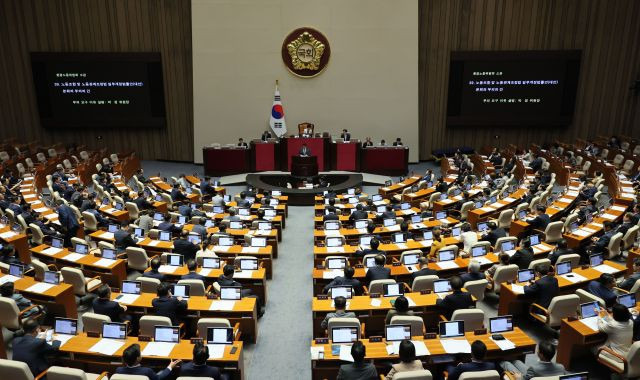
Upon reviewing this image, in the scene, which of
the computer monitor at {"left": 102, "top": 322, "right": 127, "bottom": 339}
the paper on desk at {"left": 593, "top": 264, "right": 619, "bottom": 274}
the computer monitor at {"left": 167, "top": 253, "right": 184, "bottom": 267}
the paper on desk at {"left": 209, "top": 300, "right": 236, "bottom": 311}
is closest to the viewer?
the computer monitor at {"left": 102, "top": 322, "right": 127, "bottom": 339}

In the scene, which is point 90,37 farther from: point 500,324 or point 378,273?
point 500,324

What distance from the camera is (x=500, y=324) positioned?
673 centimetres

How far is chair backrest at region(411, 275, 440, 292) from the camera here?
316 inches

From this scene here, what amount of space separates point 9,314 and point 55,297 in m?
0.74

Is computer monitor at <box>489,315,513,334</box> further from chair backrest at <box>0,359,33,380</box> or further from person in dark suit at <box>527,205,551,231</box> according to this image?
chair backrest at <box>0,359,33,380</box>

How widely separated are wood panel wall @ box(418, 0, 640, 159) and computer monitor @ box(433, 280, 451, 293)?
16.0 metres

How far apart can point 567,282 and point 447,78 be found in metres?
15.8

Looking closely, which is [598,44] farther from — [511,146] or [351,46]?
[351,46]

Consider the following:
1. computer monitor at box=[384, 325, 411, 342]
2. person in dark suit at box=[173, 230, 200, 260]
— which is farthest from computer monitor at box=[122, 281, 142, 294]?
computer monitor at box=[384, 325, 411, 342]

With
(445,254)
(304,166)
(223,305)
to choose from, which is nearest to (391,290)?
(445,254)

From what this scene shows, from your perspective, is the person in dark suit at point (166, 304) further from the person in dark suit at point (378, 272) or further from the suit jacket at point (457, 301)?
the suit jacket at point (457, 301)

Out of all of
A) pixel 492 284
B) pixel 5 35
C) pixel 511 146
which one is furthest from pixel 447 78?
pixel 5 35

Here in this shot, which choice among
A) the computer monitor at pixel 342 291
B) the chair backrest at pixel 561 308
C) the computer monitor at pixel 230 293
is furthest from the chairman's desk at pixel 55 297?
the chair backrest at pixel 561 308

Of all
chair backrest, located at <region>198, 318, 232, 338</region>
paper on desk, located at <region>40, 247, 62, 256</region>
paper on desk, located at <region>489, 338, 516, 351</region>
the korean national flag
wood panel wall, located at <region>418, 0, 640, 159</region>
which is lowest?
paper on desk, located at <region>489, 338, 516, 351</region>
